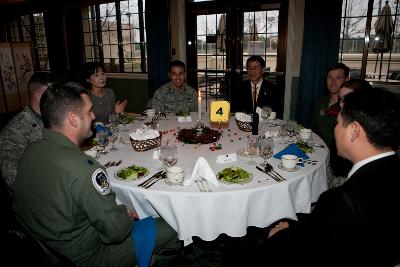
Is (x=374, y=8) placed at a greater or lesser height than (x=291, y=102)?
greater

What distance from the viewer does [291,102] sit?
18.4 ft

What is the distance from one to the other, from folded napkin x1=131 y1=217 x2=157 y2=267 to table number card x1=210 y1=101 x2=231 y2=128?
1.46m

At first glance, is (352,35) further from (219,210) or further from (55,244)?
(55,244)

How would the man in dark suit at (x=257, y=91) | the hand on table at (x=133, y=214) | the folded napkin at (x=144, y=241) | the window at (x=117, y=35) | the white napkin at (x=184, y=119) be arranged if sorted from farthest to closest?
the window at (x=117, y=35) < the man in dark suit at (x=257, y=91) < the white napkin at (x=184, y=119) < the hand on table at (x=133, y=214) < the folded napkin at (x=144, y=241)

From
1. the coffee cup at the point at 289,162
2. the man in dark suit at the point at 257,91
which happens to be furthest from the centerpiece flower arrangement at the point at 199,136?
the man in dark suit at the point at 257,91

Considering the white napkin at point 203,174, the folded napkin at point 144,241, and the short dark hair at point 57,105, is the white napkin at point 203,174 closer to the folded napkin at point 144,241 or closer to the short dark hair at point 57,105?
the folded napkin at point 144,241

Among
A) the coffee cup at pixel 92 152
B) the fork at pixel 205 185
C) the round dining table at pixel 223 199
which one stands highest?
the coffee cup at pixel 92 152

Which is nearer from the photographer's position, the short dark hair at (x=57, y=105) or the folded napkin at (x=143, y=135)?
the short dark hair at (x=57, y=105)

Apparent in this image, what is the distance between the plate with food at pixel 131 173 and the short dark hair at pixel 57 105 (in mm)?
533

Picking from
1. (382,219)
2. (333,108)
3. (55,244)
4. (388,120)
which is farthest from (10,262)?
(333,108)

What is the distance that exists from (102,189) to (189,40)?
18.0 feet

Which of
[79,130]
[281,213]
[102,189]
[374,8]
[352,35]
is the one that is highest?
[374,8]

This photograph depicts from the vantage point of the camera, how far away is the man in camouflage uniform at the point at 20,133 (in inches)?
83.5

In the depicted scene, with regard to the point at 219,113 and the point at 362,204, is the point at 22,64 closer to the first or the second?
the point at 219,113
